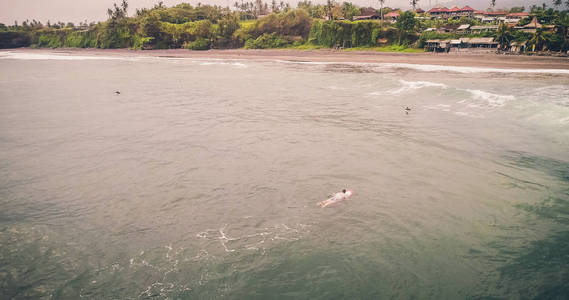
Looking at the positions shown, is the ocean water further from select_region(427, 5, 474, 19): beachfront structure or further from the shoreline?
select_region(427, 5, 474, 19): beachfront structure

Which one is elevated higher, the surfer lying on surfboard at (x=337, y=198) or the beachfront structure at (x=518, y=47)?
the beachfront structure at (x=518, y=47)

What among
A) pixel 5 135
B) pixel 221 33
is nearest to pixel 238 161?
pixel 5 135

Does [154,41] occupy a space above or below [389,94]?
above

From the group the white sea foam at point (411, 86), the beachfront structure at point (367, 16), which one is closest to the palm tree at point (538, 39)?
the white sea foam at point (411, 86)

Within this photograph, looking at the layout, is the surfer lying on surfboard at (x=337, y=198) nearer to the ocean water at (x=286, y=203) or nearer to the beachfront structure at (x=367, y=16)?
the ocean water at (x=286, y=203)

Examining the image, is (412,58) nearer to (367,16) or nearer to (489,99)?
(489,99)

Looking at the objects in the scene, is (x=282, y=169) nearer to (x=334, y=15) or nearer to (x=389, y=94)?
(x=389, y=94)
